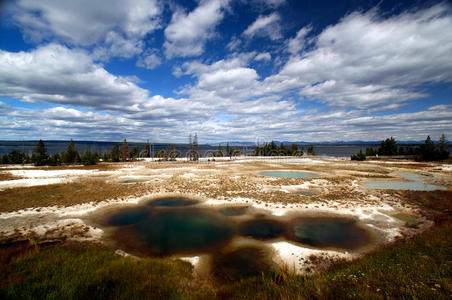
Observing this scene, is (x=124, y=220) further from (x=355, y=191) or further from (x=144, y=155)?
(x=144, y=155)

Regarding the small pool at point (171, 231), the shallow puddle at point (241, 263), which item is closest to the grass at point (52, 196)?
the small pool at point (171, 231)

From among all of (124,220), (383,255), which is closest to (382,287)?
(383,255)

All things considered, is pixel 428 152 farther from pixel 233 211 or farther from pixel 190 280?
pixel 190 280

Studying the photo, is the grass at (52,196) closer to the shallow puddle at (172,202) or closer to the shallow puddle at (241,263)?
the shallow puddle at (172,202)

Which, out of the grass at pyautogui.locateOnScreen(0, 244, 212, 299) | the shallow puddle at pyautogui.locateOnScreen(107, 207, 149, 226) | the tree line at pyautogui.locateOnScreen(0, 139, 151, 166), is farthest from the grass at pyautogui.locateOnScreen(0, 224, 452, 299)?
the tree line at pyautogui.locateOnScreen(0, 139, 151, 166)

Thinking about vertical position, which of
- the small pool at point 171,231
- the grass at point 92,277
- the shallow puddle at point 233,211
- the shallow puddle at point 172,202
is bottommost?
the shallow puddle at point 172,202

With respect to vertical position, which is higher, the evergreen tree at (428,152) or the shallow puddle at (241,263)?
the evergreen tree at (428,152)

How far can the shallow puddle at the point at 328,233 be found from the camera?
476 inches

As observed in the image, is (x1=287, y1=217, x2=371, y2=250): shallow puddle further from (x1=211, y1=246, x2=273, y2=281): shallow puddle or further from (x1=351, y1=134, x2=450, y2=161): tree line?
(x1=351, y1=134, x2=450, y2=161): tree line

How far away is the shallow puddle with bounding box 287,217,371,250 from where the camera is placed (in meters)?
12.1

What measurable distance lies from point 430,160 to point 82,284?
114m

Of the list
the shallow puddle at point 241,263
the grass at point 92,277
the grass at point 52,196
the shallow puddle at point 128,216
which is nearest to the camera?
the grass at point 92,277

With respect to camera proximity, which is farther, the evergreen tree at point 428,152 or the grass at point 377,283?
the evergreen tree at point 428,152

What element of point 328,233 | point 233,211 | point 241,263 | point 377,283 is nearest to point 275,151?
point 233,211
